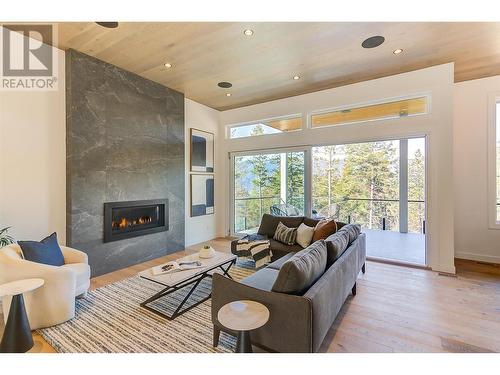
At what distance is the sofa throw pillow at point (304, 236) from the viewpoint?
3.56 meters

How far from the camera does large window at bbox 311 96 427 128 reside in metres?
3.98

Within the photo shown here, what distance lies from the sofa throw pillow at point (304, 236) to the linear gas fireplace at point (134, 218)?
256cm

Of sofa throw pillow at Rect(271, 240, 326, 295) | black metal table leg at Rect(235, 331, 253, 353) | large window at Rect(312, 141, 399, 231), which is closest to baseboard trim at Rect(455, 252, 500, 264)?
large window at Rect(312, 141, 399, 231)

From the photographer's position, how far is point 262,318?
1.55m

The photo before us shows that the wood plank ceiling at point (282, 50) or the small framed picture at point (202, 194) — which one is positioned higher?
the wood plank ceiling at point (282, 50)

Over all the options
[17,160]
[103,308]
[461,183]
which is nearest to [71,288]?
[103,308]

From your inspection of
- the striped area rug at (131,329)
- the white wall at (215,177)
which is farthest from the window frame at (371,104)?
the striped area rug at (131,329)

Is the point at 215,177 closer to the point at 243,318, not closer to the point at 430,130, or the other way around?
the point at 430,130

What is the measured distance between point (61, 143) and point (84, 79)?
3.18 feet

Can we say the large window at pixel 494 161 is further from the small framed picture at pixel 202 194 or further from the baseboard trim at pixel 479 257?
the small framed picture at pixel 202 194

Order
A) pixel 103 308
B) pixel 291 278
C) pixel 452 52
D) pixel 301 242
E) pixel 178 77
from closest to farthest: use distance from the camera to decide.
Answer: pixel 291 278 → pixel 103 308 → pixel 452 52 → pixel 301 242 → pixel 178 77

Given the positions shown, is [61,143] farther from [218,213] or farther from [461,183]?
[461,183]

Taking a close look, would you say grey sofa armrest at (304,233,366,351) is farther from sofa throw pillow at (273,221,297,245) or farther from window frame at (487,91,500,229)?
window frame at (487,91,500,229)

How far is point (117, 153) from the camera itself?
152 inches
